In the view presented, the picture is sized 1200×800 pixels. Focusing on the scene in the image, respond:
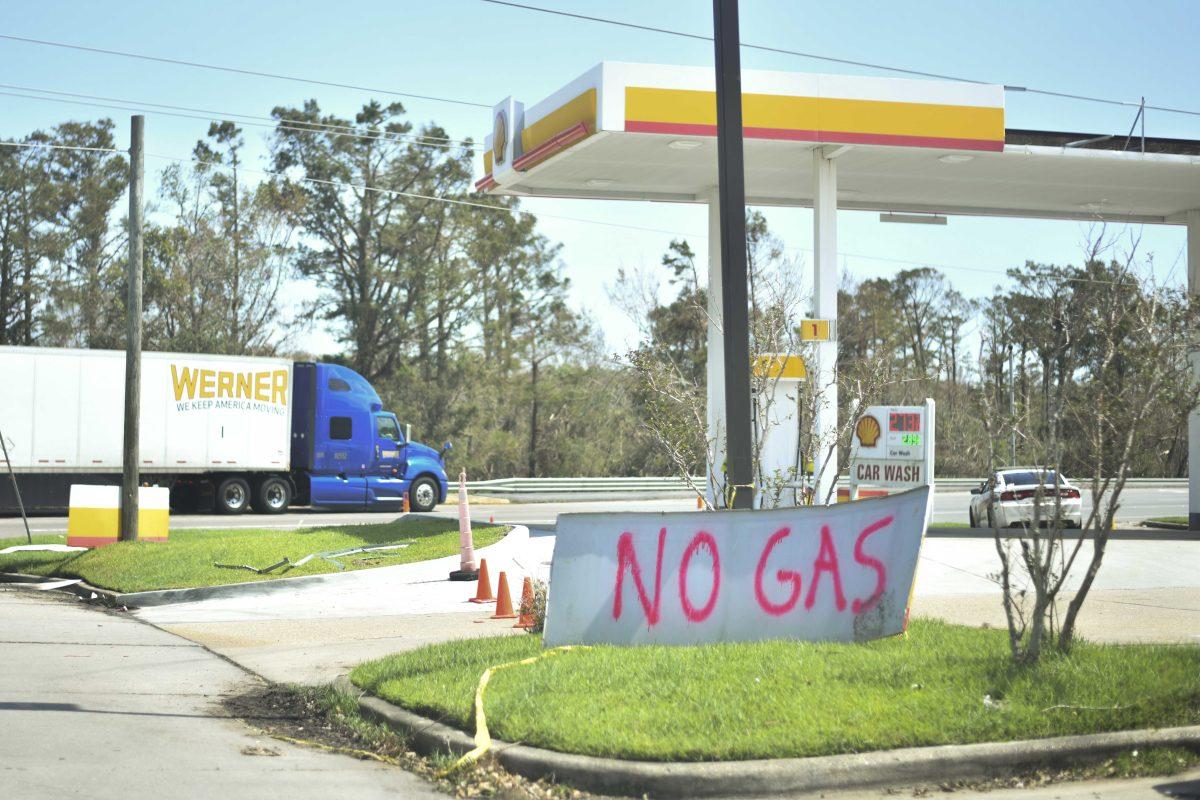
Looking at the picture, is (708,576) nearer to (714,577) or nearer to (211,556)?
(714,577)

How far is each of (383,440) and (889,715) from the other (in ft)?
86.9

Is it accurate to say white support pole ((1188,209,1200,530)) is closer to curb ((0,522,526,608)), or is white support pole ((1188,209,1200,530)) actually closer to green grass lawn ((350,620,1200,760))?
curb ((0,522,526,608))

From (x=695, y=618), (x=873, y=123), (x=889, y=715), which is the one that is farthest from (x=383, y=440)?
(x=889, y=715)

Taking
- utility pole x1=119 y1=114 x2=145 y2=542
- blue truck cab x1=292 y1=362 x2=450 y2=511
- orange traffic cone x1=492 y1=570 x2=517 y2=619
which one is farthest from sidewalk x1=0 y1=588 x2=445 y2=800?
blue truck cab x1=292 y1=362 x2=450 y2=511

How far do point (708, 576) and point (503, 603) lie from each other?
4.46m

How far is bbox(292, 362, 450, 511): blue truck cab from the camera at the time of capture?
3133 centimetres

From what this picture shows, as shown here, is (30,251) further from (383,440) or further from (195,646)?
(195,646)

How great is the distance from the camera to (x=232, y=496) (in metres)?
30.6

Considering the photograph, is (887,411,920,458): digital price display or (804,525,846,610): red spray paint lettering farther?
(887,411,920,458): digital price display

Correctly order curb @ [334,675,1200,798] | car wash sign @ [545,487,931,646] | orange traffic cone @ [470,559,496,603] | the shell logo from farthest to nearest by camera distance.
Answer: the shell logo < orange traffic cone @ [470,559,496,603] < car wash sign @ [545,487,931,646] < curb @ [334,675,1200,798]

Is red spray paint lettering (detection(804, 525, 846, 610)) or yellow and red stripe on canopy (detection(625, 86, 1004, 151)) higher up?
yellow and red stripe on canopy (detection(625, 86, 1004, 151))

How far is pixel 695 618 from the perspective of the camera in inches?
338

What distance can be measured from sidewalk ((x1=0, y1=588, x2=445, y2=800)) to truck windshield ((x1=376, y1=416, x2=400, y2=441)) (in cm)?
2093

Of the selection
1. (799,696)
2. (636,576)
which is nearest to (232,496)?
(636,576)
